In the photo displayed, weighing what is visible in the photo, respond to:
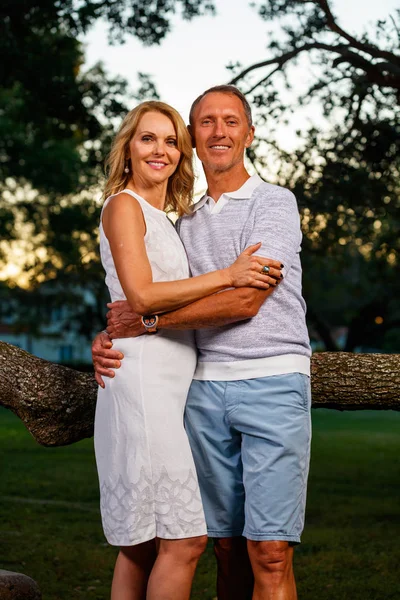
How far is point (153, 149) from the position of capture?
3.85 metres

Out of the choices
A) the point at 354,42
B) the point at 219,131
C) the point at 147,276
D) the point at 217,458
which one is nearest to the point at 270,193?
the point at 219,131

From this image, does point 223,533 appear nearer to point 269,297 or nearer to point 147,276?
point 269,297

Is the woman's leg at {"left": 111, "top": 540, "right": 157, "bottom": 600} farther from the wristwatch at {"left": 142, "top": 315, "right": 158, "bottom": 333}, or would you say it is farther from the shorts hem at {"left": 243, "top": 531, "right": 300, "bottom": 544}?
the wristwatch at {"left": 142, "top": 315, "right": 158, "bottom": 333}

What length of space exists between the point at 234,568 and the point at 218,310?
123 centimetres

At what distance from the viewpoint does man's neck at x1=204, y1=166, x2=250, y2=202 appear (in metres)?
4.02

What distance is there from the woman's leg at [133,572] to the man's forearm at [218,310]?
3.17 ft

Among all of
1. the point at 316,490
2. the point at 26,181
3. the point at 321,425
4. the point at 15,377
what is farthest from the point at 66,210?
the point at 15,377

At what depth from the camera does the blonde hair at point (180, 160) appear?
389cm

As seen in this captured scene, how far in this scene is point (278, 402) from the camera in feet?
12.2

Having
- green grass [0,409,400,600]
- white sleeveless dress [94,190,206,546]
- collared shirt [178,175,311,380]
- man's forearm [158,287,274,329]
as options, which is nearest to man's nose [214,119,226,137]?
collared shirt [178,175,311,380]

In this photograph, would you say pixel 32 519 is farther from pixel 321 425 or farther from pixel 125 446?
pixel 321 425

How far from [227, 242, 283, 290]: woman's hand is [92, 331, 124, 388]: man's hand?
0.58 metres

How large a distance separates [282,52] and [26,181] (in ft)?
89.9

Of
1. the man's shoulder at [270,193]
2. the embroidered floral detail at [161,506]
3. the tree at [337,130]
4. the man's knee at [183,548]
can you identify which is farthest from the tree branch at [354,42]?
the man's knee at [183,548]
